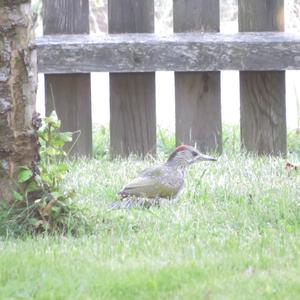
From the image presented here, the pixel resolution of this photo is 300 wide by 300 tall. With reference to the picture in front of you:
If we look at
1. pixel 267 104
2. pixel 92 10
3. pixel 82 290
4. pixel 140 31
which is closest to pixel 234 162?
pixel 267 104

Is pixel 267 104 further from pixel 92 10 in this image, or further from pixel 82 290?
pixel 92 10

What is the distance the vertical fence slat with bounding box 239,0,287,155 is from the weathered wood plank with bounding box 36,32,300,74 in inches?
14.3

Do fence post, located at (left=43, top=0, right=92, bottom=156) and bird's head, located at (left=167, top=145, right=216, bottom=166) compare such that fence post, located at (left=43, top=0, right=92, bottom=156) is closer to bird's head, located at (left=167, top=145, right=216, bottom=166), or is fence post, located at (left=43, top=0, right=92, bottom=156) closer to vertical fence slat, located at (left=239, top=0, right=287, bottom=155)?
vertical fence slat, located at (left=239, top=0, right=287, bottom=155)

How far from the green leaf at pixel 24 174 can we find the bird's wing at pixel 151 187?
1112 mm

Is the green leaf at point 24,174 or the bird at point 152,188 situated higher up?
the green leaf at point 24,174

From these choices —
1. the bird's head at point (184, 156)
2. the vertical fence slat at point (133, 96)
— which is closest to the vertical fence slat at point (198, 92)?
the vertical fence slat at point (133, 96)

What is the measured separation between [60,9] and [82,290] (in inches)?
178

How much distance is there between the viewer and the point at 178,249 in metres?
5.70

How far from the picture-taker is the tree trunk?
5.97m

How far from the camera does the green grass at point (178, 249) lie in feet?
16.2

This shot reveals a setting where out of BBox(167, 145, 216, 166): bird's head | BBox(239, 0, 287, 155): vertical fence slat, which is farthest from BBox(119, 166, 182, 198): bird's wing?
BBox(239, 0, 287, 155): vertical fence slat

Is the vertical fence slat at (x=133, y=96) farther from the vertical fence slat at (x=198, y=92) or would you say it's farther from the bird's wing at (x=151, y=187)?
the bird's wing at (x=151, y=187)

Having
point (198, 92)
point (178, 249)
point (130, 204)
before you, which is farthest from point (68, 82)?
point (178, 249)

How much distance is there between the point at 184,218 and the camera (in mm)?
6527
